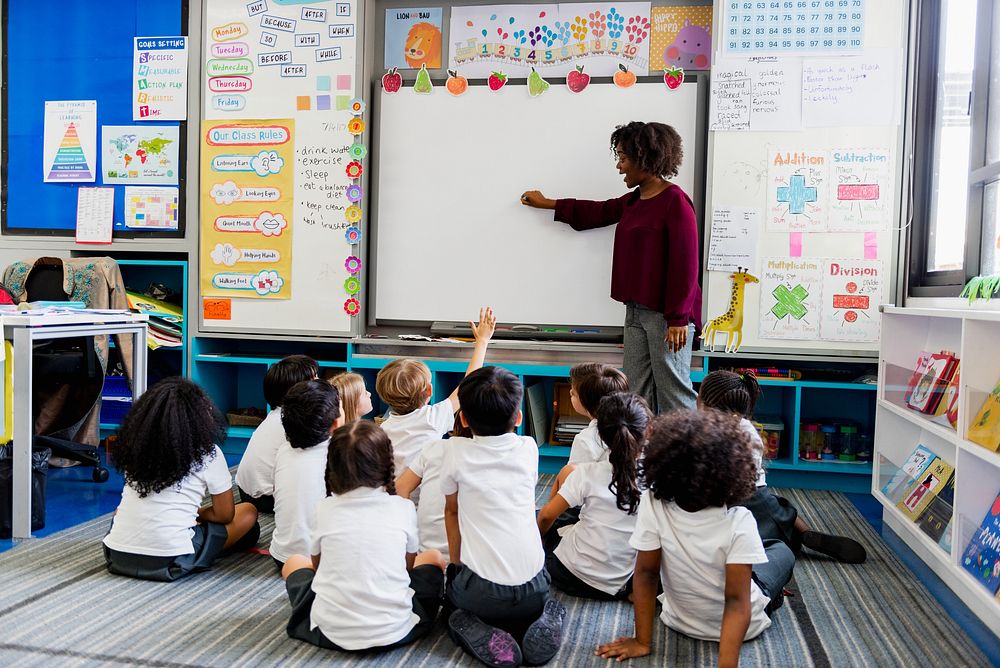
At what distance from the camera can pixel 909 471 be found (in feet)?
9.05

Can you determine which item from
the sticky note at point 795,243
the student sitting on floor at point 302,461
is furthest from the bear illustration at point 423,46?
the student sitting on floor at point 302,461

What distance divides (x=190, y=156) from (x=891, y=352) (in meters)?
3.19

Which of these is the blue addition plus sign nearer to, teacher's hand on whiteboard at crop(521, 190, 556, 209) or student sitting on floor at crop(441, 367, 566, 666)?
teacher's hand on whiteboard at crop(521, 190, 556, 209)

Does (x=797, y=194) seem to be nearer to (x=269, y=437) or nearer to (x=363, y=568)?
(x=269, y=437)

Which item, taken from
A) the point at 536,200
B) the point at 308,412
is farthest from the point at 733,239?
the point at 308,412

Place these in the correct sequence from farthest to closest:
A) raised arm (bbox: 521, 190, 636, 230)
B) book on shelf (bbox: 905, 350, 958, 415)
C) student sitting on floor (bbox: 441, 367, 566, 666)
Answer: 1. raised arm (bbox: 521, 190, 636, 230)
2. book on shelf (bbox: 905, 350, 958, 415)
3. student sitting on floor (bbox: 441, 367, 566, 666)

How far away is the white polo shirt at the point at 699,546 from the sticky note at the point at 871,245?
2045 mm

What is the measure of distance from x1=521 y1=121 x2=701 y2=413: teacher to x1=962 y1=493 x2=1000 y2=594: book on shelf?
1090 mm

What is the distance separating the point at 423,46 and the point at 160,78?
127 centimetres

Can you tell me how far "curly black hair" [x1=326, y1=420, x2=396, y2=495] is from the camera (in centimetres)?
161

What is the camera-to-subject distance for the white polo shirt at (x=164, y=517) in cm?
206

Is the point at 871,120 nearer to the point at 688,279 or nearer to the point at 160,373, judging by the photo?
the point at 688,279

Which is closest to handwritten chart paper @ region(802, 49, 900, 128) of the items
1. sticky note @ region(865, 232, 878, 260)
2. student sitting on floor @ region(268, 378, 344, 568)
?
sticky note @ region(865, 232, 878, 260)

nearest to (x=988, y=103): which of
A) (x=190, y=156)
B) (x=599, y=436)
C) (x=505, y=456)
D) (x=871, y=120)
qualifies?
(x=871, y=120)
